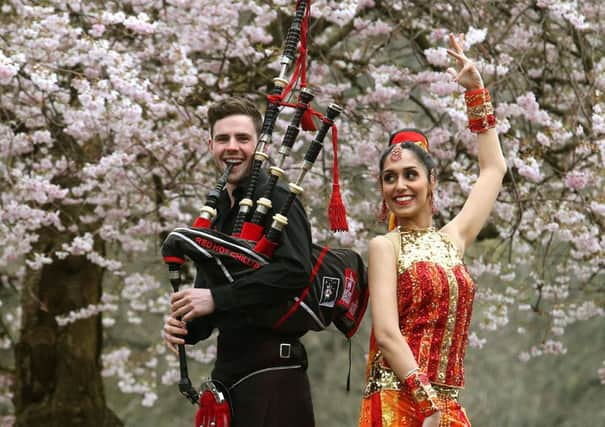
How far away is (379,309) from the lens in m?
2.75

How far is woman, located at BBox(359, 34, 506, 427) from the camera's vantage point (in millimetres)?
2721

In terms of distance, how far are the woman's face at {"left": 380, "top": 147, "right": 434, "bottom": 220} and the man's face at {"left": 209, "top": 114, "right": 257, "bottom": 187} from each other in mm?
462

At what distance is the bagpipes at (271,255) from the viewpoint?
2.75 meters

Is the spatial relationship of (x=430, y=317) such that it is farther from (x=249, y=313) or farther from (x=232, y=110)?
(x=232, y=110)

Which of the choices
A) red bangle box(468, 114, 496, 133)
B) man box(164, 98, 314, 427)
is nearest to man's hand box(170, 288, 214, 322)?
man box(164, 98, 314, 427)

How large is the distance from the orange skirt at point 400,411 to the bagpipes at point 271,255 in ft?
→ 0.98

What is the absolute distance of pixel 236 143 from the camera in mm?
3025

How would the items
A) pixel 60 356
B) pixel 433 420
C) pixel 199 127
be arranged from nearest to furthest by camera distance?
pixel 433 420, pixel 199 127, pixel 60 356

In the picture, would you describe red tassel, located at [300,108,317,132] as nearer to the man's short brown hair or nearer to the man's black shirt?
the man's short brown hair

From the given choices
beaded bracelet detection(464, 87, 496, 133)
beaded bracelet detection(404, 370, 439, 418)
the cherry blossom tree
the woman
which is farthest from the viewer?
the cherry blossom tree

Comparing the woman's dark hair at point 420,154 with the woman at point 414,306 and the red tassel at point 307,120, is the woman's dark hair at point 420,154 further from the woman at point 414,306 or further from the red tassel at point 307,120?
the red tassel at point 307,120

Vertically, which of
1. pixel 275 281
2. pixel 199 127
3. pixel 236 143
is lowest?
pixel 275 281

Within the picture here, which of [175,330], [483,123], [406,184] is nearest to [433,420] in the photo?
[406,184]

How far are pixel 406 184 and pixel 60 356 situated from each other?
16.9ft
